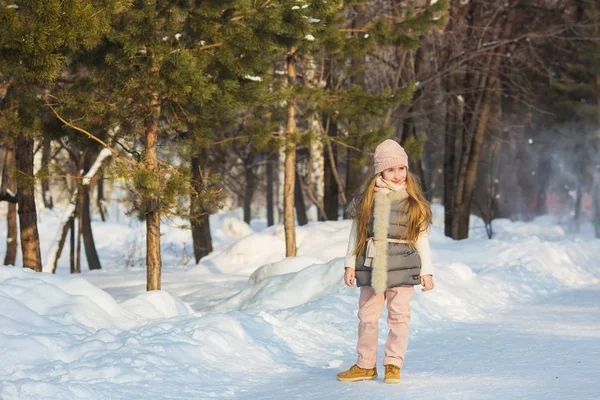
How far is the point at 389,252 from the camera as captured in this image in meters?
6.26

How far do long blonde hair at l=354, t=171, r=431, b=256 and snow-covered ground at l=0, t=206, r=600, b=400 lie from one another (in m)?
1.01

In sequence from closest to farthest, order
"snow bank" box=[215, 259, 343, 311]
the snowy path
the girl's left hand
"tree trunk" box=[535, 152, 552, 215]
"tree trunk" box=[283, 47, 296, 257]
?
the snowy path → the girl's left hand → "snow bank" box=[215, 259, 343, 311] → "tree trunk" box=[283, 47, 296, 257] → "tree trunk" box=[535, 152, 552, 215]

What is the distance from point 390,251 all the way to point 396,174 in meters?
0.55

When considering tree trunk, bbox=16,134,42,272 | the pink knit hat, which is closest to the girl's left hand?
the pink knit hat

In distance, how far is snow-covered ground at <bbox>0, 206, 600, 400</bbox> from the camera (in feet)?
18.9

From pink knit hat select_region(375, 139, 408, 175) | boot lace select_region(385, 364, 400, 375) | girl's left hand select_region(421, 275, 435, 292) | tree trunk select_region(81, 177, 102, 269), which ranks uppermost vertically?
pink knit hat select_region(375, 139, 408, 175)

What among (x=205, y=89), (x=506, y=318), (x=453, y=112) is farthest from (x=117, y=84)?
(x=453, y=112)

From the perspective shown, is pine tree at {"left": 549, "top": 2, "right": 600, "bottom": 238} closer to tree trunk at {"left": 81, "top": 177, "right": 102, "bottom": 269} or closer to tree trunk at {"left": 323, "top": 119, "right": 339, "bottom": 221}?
tree trunk at {"left": 323, "top": 119, "right": 339, "bottom": 221}

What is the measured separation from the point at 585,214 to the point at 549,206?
11.6 meters

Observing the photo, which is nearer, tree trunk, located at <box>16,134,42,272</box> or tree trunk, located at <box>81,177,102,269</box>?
tree trunk, located at <box>16,134,42,272</box>

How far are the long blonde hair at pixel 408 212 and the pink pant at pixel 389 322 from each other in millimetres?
352

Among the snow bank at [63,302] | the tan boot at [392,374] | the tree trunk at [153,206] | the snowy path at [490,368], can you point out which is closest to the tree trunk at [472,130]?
the tree trunk at [153,206]

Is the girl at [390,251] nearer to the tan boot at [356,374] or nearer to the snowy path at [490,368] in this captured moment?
the tan boot at [356,374]

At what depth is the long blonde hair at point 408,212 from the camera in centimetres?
626
